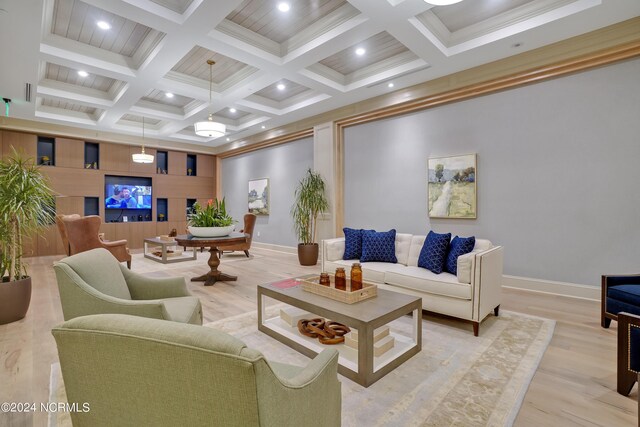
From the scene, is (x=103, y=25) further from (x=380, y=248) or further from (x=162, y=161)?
(x=162, y=161)

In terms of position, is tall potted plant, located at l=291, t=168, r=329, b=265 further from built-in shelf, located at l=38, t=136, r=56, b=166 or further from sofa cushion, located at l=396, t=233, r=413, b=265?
built-in shelf, located at l=38, t=136, r=56, b=166

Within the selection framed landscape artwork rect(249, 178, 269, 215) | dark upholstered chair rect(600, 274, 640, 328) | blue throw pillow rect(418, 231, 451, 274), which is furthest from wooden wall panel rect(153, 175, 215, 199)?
dark upholstered chair rect(600, 274, 640, 328)

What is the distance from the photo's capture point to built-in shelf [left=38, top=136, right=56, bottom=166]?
7.48 metres

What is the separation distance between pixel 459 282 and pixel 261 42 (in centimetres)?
384

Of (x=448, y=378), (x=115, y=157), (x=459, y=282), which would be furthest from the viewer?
(x=115, y=157)

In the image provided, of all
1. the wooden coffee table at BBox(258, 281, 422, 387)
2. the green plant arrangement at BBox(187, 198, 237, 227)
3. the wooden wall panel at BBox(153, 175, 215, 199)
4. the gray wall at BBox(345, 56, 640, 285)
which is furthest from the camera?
the wooden wall panel at BBox(153, 175, 215, 199)

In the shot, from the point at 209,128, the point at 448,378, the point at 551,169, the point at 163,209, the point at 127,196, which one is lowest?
the point at 448,378

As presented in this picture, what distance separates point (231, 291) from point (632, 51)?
5.55 metres

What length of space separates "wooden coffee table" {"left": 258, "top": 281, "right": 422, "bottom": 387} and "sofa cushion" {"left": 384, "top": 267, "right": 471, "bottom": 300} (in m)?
0.61

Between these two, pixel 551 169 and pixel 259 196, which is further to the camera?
pixel 259 196

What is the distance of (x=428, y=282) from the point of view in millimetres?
3078

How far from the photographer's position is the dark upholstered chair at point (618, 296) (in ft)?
8.51

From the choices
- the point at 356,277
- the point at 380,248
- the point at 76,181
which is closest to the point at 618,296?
the point at 380,248

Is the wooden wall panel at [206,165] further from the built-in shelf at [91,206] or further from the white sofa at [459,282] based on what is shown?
the white sofa at [459,282]
